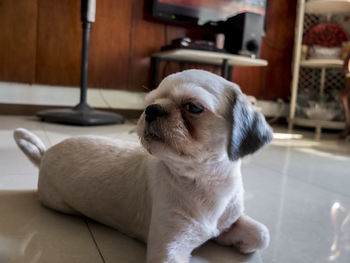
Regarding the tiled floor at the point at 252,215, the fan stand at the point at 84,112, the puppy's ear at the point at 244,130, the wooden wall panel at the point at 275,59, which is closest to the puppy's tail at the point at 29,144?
the tiled floor at the point at 252,215

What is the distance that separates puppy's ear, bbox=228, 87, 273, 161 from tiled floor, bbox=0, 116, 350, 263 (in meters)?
0.24

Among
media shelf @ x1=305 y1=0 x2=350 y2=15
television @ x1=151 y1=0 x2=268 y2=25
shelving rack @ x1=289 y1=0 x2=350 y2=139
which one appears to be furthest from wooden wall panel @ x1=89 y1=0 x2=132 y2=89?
media shelf @ x1=305 y1=0 x2=350 y2=15

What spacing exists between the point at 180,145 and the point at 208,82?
140 millimetres

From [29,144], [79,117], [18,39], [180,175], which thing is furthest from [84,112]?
[180,175]

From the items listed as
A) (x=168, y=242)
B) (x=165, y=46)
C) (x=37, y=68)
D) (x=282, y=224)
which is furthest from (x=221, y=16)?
(x=168, y=242)

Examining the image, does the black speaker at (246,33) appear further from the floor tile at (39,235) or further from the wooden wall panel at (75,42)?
the floor tile at (39,235)

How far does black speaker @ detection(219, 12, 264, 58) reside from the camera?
2906 mm

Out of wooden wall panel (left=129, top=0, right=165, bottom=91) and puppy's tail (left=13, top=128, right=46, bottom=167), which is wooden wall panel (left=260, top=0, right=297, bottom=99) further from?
puppy's tail (left=13, top=128, right=46, bottom=167)

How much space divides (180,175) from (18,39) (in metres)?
2.43

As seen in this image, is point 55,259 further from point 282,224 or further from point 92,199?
point 282,224

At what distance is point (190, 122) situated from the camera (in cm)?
62

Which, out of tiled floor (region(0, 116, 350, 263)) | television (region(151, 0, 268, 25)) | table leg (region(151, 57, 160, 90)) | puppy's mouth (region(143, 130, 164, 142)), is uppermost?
television (region(151, 0, 268, 25))

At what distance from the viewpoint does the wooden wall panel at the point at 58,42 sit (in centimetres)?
267

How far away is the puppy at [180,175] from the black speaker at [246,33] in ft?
7.71
